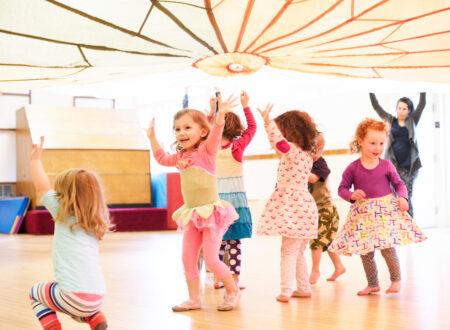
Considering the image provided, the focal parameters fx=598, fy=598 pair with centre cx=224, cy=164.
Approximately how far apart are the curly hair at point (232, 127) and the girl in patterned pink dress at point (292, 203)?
33 cm

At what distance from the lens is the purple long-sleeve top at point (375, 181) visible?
337 cm

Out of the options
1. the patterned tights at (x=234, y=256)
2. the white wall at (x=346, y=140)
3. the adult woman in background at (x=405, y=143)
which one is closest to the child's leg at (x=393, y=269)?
the patterned tights at (x=234, y=256)

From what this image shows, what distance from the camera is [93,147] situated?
954 centimetres

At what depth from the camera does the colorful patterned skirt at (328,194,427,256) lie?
319 centimetres

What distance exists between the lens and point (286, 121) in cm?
336

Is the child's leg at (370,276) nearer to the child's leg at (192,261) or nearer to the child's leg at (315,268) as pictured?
the child's leg at (315,268)

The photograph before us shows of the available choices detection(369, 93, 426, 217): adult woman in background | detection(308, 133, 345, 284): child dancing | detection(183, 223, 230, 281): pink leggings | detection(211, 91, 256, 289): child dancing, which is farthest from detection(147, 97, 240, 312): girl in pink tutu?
detection(369, 93, 426, 217): adult woman in background

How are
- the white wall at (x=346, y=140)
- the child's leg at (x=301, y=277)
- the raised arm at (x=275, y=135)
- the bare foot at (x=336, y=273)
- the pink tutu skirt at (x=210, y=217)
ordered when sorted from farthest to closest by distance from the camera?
the white wall at (x=346, y=140), the bare foot at (x=336, y=273), the child's leg at (x=301, y=277), the raised arm at (x=275, y=135), the pink tutu skirt at (x=210, y=217)

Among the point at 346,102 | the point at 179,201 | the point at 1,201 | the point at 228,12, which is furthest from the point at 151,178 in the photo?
the point at 228,12

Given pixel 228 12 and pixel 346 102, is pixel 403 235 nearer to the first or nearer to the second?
pixel 228 12

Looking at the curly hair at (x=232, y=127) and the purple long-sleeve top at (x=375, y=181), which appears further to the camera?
the curly hair at (x=232, y=127)

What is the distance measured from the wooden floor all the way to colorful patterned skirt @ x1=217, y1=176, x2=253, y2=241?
1.12ft

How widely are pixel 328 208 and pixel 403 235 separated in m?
0.87

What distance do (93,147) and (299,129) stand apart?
6.68m
